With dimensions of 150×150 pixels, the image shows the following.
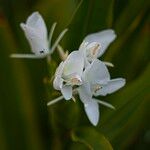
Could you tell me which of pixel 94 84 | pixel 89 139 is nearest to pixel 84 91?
pixel 94 84

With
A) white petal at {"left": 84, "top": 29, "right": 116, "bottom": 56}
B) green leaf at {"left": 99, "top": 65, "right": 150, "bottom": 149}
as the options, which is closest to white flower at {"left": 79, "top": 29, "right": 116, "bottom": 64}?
white petal at {"left": 84, "top": 29, "right": 116, "bottom": 56}

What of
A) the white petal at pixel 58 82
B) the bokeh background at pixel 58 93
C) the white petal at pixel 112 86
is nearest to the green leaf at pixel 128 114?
the bokeh background at pixel 58 93

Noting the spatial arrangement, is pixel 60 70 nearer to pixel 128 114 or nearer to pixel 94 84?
pixel 94 84

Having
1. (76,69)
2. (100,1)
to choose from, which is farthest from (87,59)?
(100,1)

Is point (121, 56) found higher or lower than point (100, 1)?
lower

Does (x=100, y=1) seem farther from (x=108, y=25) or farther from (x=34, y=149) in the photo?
(x=34, y=149)

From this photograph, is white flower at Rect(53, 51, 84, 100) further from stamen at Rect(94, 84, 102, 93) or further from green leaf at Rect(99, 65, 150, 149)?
green leaf at Rect(99, 65, 150, 149)
